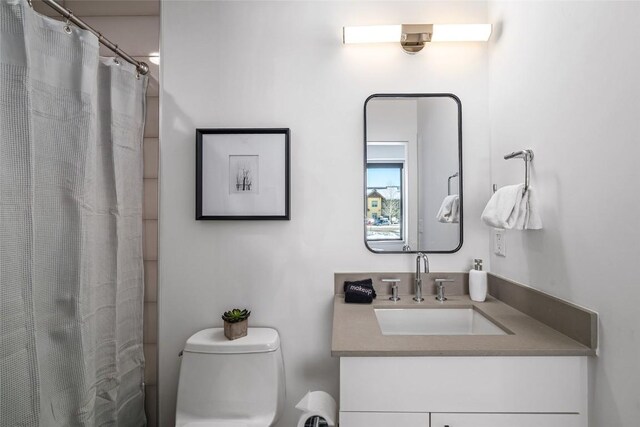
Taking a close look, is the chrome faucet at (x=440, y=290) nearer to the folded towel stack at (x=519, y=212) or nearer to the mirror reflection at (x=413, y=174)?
the mirror reflection at (x=413, y=174)

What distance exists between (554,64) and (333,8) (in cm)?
101

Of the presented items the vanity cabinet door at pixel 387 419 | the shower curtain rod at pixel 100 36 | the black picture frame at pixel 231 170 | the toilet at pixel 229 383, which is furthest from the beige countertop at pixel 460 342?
the shower curtain rod at pixel 100 36

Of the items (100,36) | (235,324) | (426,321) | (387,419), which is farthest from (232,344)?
(100,36)

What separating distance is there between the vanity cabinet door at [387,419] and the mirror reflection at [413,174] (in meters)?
0.76

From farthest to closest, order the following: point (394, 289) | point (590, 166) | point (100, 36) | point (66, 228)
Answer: point (394, 289) < point (100, 36) < point (66, 228) < point (590, 166)

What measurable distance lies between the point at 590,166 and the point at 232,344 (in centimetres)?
141

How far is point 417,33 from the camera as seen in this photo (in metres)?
1.52

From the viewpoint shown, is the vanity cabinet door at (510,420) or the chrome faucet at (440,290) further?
the chrome faucet at (440,290)

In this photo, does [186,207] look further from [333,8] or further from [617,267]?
[617,267]

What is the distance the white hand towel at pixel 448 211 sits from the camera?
162 cm

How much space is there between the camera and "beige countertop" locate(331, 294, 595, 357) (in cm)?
98

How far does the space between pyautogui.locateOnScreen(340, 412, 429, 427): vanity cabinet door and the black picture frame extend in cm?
89

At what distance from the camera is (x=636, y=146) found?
32.2 inches

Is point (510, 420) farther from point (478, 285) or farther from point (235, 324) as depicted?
point (235, 324)
